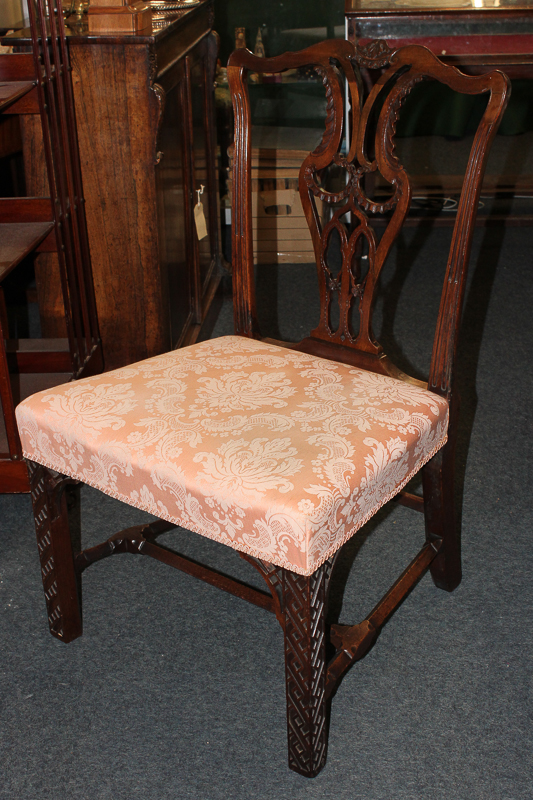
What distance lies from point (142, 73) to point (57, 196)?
1.12 feet

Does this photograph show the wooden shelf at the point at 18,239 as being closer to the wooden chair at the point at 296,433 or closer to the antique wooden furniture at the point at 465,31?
the wooden chair at the point at 296,433

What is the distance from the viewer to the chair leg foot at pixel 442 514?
4.33 ft

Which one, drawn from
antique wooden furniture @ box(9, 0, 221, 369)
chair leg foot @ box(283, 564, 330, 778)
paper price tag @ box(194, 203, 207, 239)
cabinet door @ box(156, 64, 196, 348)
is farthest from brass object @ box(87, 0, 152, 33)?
chair leg foot @ box(283, 564, 330, 778)

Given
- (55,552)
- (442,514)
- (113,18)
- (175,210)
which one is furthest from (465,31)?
(55,552)

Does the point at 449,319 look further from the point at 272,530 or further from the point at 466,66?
the point at 466,66

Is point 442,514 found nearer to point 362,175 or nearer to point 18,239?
point 362,175

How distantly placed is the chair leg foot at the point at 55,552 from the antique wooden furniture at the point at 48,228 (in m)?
0.37

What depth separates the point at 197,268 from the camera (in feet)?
7.80

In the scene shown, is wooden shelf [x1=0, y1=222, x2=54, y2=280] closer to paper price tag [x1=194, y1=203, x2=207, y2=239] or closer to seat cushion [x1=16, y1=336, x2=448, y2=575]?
seat cushion [x1=16, y1=336, x2=448, y2=575]

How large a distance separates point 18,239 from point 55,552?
2.19ft

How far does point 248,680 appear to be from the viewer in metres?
1.33

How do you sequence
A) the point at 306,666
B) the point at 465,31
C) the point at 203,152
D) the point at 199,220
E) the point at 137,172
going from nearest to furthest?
the point at 306,666 → the point at 137,172 → the point at 199,220 → the point at 203,152 → the point at 465,31

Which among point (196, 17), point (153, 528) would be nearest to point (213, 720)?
point (153, 528)

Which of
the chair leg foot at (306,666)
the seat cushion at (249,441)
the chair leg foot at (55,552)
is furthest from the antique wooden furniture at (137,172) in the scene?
the chair leg foot at (306,666)
